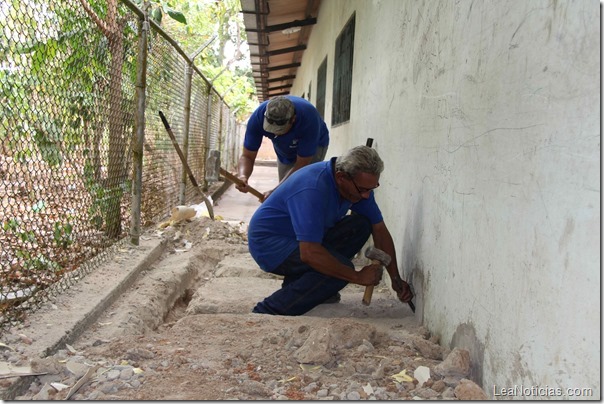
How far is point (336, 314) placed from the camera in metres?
3.52

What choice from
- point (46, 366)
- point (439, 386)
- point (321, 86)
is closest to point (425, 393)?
point (439, 386)

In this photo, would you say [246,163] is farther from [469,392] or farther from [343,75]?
[469,392]

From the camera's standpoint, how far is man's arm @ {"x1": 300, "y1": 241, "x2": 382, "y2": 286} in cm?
304

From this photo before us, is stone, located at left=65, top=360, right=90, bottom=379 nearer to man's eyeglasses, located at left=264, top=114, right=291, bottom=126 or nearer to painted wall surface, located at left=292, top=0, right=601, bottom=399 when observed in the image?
painted wall surface, located at left=292, top=0, right=601, bottom=399

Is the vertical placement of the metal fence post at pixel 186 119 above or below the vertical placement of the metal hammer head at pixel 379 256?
above

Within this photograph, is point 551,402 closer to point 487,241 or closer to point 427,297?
point 487,241

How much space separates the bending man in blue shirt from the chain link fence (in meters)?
0.97

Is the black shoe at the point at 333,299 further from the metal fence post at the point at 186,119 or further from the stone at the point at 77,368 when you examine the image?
the metal fence post at the point at 186,119

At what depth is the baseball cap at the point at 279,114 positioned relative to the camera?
14.3ft

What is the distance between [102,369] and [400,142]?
2337 millimetres

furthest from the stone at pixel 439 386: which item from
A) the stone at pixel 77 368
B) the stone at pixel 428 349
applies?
the stone at pixel 77 368

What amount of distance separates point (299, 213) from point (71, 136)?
5.67ft

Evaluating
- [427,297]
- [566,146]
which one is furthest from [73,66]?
[566,146]

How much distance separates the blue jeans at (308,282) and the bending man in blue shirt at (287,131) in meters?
1.25
